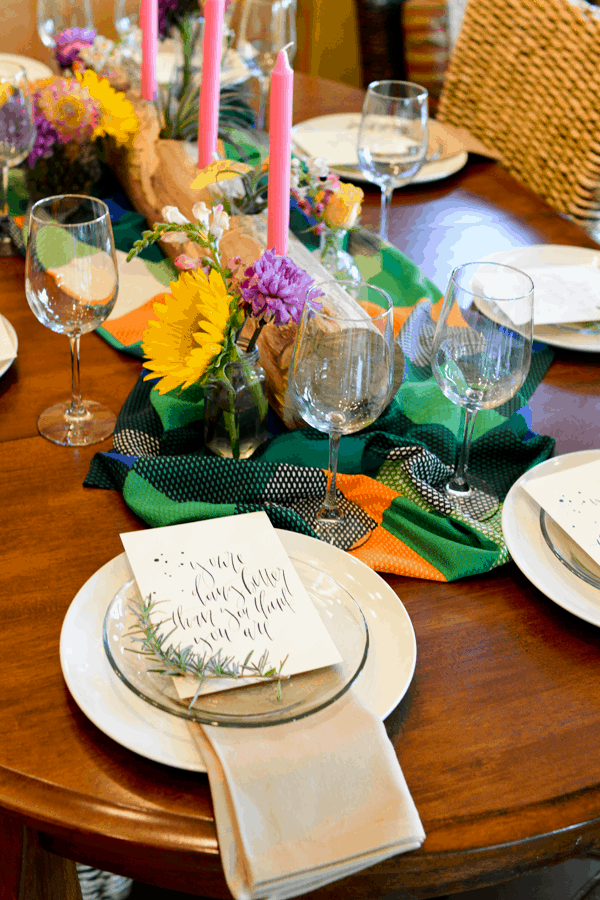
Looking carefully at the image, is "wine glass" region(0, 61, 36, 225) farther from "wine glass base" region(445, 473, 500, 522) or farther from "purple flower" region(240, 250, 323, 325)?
"wine glass base" region(445, 473, 500, 522)

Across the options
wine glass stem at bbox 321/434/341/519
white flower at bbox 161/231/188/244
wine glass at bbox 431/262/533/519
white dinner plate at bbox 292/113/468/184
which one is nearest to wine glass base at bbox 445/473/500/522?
wine glass at bbox 431/262/533/519

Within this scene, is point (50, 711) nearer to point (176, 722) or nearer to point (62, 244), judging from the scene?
point (176, 722)

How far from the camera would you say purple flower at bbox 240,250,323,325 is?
723mm

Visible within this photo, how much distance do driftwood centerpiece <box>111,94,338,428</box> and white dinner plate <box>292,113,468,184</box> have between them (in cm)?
28

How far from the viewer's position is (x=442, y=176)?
1.50 m

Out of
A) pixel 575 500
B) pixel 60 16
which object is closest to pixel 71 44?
pixel 60 16

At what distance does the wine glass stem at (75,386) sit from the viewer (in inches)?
34.3

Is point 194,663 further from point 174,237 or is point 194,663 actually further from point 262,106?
point 262,106

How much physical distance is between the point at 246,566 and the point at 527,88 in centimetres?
152

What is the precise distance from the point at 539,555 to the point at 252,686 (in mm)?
295

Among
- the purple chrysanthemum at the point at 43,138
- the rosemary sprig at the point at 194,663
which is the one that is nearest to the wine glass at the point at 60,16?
the purple chrysanthemum at the point at 43,138

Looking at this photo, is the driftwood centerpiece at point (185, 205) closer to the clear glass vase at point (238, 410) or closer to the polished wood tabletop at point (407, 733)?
the clear glass vase at point (238, 410)

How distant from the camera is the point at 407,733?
23.0 inches

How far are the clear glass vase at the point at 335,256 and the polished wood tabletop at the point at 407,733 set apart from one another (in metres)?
0.38
